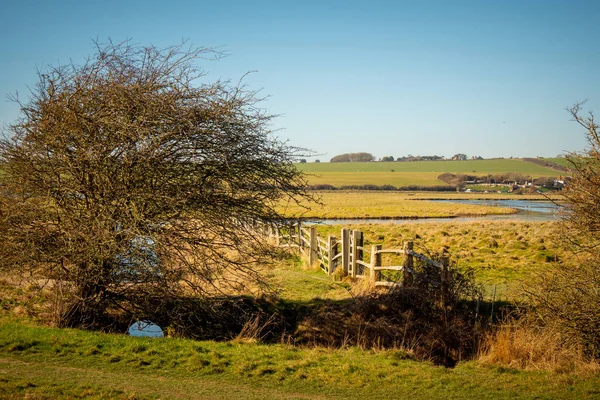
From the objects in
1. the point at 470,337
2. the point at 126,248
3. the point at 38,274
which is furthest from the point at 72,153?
the point at 470,337

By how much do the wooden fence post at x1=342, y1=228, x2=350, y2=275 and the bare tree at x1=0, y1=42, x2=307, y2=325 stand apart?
5.41 meters

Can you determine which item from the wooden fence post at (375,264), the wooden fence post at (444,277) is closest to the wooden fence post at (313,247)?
the wooden fence post at (375,264)

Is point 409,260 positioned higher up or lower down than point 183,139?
lower down

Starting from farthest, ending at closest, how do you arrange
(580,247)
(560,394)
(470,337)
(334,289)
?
(334,289) < (470,337) < (580,247) < (560,394)

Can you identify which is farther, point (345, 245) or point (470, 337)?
point (345, 245)

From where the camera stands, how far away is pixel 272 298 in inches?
535

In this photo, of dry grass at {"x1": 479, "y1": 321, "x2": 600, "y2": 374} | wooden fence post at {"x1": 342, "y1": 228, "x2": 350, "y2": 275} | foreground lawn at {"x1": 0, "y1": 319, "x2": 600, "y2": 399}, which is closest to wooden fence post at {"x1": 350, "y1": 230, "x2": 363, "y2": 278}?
wooden fence post at {"x1": 342, "y1": 228, "x2": 350, "y2": 275}

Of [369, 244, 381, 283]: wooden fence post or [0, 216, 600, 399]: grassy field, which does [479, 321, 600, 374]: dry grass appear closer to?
[0, 216, 600, 399]: grassy field

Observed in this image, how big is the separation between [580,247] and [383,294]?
4851mm

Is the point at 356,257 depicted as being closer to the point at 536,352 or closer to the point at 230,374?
the point at 536,352

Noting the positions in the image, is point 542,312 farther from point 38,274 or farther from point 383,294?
point 38,274

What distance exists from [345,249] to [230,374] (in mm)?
8942

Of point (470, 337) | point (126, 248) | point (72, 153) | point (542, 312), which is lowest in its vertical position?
point (470, 337)

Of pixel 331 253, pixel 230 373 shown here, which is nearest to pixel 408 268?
pixel 331 253
